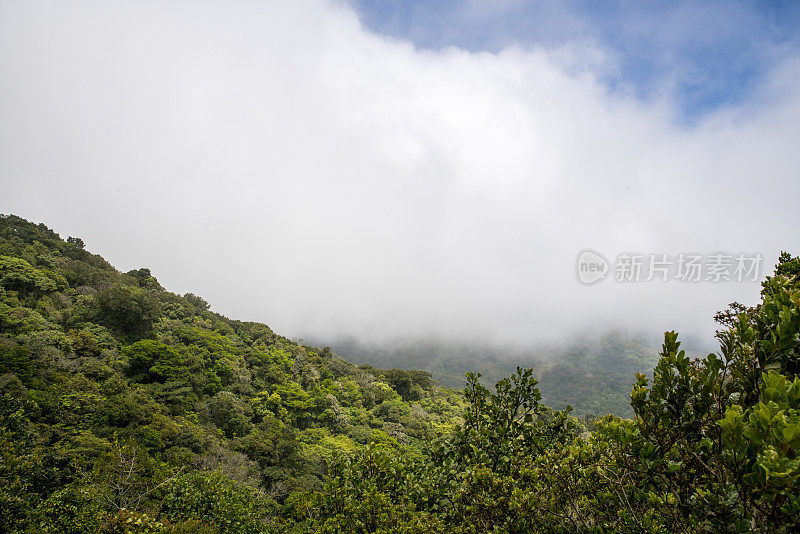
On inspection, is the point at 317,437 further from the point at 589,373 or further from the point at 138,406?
the point at 589,373

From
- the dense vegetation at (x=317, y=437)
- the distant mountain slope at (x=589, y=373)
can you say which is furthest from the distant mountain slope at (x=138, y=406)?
the distant mountain slope at (x=589, y=373)

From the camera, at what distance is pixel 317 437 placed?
35188 millimetres

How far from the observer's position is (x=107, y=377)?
2481 cm

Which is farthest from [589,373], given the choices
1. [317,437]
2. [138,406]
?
[138,406]

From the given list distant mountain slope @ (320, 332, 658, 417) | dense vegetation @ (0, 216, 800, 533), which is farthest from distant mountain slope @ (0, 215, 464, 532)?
distant mountain slope @ (320, 332, 658, 417)

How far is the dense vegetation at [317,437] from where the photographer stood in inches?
102

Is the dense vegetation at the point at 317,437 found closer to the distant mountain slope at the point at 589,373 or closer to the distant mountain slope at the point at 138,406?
the distant mountain slope at the point at 138,406

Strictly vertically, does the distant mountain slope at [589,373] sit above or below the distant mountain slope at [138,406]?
above

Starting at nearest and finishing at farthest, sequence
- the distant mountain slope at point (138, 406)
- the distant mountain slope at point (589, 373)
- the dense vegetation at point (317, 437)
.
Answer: the dense vegetation at point (317, 437), the distant mountain slope at point (138, 406), the distant mountain slope at point (589, 373)

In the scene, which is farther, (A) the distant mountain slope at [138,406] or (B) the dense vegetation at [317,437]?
(A) the distant mountain slope at [138,406]

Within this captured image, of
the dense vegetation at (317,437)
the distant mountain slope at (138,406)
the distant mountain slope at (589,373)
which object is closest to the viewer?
the dense vegetation at (317,437)

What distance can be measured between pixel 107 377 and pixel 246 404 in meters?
12.3

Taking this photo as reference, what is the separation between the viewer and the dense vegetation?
2596 millimetres

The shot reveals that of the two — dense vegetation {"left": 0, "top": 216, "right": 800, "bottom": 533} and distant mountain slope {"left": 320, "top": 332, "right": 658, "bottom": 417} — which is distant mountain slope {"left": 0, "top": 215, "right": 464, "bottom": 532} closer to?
dense vegetation {"left": 0, "top": 216, "right": 800, "bottom": 533}
